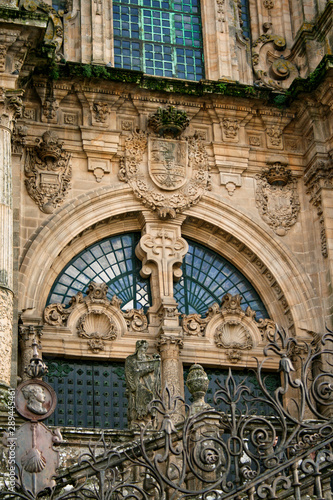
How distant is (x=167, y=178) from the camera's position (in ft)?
67.2

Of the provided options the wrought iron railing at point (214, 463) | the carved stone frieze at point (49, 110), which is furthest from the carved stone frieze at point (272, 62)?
the wrought iron railing at point (214, 463)

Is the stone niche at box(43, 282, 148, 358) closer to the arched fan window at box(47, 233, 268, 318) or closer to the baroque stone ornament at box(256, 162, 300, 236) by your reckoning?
the arched fan window at box(47, 233, 268, 318)

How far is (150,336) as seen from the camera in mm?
19484

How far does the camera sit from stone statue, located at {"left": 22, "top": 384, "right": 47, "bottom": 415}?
45.0 ft

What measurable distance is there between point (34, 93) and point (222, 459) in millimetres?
9119

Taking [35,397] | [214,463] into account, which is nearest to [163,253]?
[35,397]

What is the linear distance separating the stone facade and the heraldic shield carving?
1.0 inches

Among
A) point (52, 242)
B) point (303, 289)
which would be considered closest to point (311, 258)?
point (303, 289)

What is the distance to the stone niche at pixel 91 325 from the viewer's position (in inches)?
750

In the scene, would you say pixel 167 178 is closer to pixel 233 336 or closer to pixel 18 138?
pixel 18 138

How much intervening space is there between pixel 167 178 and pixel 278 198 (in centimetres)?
226

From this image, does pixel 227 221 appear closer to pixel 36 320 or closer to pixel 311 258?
pixel 311 258

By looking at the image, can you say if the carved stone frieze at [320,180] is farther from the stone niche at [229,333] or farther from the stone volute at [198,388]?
the stone volute at [198,388]

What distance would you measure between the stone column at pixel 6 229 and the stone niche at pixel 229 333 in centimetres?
398
